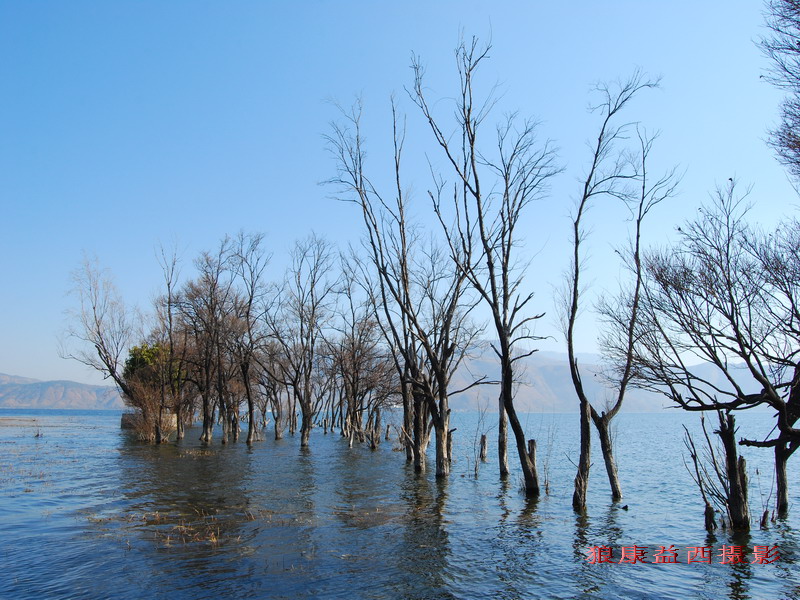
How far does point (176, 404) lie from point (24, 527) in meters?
25.4

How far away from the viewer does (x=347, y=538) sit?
11266mm

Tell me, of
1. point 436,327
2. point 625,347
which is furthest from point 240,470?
point 625,347

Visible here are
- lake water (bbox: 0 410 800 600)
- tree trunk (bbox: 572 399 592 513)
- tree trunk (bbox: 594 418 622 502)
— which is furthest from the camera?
tree trunk (bbox: 594 418 622 502)

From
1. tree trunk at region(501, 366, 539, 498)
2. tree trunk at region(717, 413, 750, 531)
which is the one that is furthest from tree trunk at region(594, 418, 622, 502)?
tree trunk at region(717, 413, 750, 531)

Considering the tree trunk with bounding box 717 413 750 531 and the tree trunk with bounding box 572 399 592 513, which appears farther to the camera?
the tree trunk with bounding box 572 399 592 513

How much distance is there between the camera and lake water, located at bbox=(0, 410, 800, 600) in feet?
27.5

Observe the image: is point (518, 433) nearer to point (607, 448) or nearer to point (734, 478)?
point (607, 448)

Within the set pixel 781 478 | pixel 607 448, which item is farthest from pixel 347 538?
pixel 781 478

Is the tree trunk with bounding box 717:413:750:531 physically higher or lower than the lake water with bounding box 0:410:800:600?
higher

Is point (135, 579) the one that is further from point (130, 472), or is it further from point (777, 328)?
point (130, 472)

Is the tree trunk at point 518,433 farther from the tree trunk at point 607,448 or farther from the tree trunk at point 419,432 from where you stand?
the tree trunk at point 419,432

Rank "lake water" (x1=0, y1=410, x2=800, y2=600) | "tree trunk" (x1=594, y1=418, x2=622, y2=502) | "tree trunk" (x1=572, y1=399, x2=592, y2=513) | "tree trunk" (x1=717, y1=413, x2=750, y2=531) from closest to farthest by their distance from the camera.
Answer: "lake water" (x1=0, y1=410, x2=800, y2=600)
"tree trunk" (x1=717, y1=413, x2=750, y2=531)
"tree trunk" (x1=572, y1=399, x2=592, y2=513)
"tree trunk" (x1=594, y1=418, x2=622, y2=502)

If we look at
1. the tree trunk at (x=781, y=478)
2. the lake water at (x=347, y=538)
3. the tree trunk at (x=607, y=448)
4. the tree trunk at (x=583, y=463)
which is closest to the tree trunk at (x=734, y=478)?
the lake water at (x=347, y=538)

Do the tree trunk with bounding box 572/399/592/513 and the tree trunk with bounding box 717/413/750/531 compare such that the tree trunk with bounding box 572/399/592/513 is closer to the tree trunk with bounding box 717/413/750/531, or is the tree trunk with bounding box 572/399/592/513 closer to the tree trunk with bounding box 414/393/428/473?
the tree trunk with bounding box 717/413/750/531
